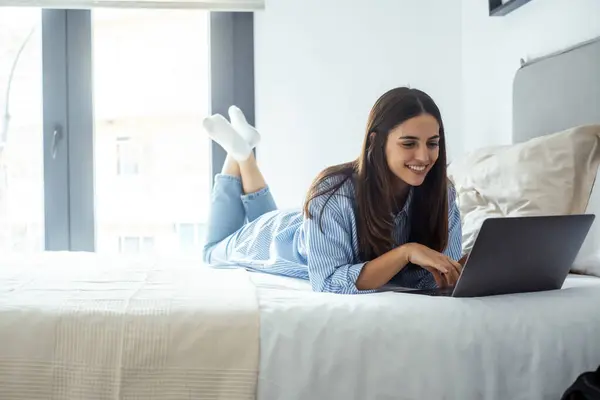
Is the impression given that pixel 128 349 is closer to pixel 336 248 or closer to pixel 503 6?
pixel 336 248

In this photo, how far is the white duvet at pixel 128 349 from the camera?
40.0 inches

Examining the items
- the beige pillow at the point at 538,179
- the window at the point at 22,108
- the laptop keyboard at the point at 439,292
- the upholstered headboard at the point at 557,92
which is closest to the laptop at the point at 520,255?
the laptop keyboard at the point at 439,292

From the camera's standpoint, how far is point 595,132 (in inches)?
61.9

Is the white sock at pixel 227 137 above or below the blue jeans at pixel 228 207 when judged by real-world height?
above

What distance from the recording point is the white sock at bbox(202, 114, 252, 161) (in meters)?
2.28

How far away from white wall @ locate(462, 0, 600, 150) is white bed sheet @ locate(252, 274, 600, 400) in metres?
0.97

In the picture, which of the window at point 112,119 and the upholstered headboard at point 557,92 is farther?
the window at point 112,119

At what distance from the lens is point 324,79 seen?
2822 mm

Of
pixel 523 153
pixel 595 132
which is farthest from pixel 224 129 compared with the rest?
pixel 595 132

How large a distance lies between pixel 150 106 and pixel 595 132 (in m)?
1.87

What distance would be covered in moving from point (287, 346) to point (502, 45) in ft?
5.55

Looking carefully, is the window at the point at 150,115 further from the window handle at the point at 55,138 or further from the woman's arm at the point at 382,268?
the woman's arm at the point at 382,268

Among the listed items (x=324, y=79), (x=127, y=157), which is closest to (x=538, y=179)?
(x=324, y=79)

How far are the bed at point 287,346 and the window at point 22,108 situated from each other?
70.8 inches
